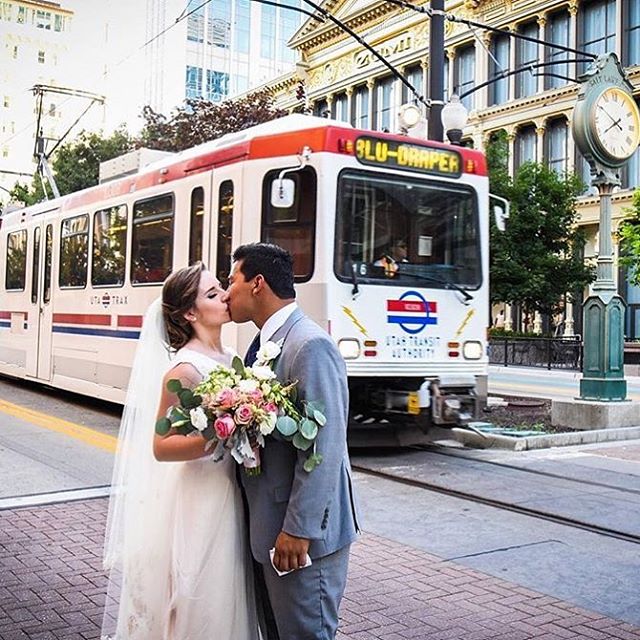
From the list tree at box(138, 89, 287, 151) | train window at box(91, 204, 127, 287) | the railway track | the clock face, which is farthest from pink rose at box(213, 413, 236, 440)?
tree at box(138, 89, 287, 151)

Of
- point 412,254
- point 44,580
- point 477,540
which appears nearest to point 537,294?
point 412,254

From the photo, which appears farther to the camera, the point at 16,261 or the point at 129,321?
the point at 16,261

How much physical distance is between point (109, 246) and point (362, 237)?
483 centimetres

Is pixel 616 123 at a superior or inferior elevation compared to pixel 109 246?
superior

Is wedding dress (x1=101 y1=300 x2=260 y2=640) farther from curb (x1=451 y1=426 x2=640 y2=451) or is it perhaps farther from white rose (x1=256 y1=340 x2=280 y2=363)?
curb (x1=451 y1=426 x2=640 y2=451)

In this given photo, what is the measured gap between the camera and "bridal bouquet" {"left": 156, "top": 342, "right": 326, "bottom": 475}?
2908mm

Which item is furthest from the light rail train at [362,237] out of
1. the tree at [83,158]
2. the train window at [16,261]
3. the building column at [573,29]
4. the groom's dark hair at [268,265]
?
the building column at [573,29]

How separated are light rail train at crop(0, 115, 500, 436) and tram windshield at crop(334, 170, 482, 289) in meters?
0.01

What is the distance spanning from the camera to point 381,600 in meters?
5.05

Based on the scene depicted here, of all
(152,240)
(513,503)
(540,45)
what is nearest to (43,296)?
(152,240)

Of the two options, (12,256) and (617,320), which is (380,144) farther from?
(12,256)

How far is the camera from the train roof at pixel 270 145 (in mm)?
9172

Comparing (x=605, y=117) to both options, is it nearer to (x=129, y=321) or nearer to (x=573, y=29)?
(x=129, y=321)

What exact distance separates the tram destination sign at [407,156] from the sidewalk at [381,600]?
4.52 metres
